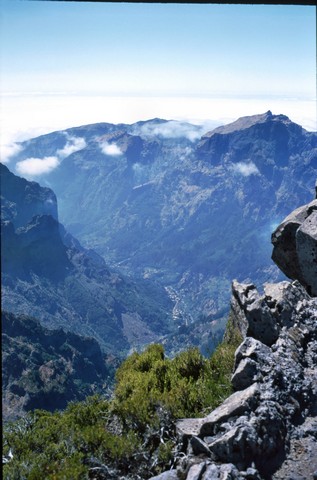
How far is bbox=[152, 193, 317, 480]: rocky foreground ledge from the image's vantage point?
5.43 m

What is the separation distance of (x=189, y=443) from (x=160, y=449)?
43cm

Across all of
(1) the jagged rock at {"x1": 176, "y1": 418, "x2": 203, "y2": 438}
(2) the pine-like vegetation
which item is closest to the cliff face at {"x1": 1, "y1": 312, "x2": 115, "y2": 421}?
(2) the pine-like vegetation

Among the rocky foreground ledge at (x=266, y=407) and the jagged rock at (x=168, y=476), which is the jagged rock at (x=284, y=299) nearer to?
the rocky foreground ledge at (x=266, y=407)

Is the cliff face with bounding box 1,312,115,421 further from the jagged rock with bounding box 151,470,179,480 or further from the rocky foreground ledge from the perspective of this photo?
the jagged rock with bounding box 151,470,179,480

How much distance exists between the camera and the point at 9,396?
95688 millimetres

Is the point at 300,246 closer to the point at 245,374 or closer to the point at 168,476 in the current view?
the point at 245,374

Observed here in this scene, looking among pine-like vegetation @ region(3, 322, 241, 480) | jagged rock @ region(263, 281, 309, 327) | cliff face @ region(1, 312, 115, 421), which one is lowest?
cliff face @ region(1, 312, 115, 421)

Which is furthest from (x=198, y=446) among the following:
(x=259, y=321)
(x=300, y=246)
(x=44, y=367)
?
(x=44, y=367)

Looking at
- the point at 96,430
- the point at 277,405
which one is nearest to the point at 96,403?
the point at 96,430

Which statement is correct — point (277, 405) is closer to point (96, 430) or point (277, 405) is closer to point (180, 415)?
point (180, 415)

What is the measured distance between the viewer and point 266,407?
19.5 ft

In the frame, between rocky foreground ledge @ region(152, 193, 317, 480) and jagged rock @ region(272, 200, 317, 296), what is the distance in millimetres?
1061

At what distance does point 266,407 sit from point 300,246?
497 cm

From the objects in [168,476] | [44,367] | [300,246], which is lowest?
[44,367]
